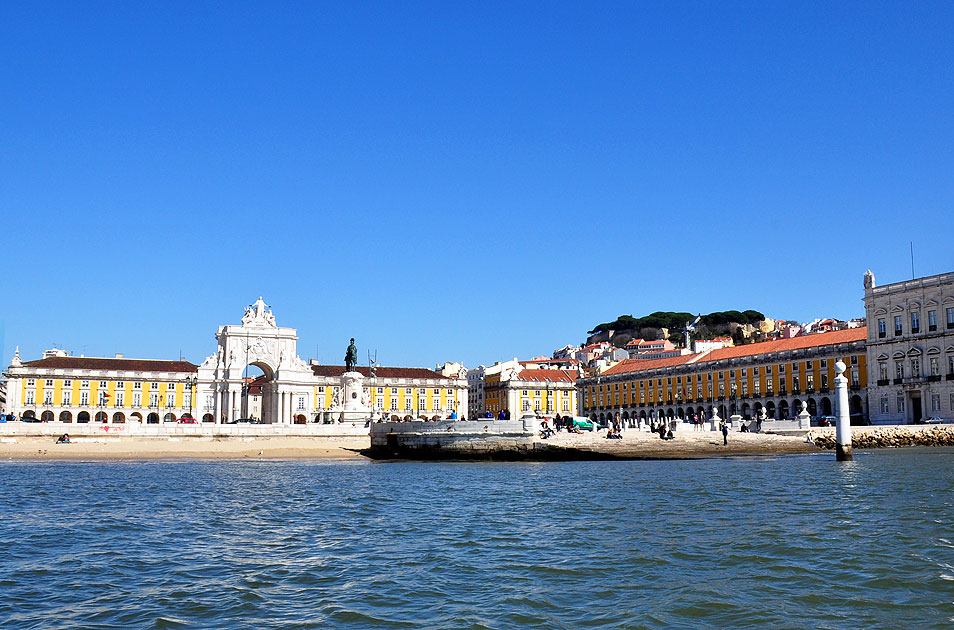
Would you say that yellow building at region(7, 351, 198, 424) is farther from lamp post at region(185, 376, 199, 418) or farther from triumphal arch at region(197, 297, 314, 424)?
triumphal arch at region(197, 297, 314, 424)

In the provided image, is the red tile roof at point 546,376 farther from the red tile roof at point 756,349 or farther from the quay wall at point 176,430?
the quay wall at point 176,430

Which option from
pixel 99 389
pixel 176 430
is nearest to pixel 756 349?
Answer: pixel 176 430

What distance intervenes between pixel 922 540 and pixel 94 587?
12.4m

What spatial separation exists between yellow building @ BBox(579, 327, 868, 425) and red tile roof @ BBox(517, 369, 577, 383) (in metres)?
6.48

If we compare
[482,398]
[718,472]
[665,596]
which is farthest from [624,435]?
[482,398]

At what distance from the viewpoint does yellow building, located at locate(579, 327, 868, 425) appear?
77438 mm

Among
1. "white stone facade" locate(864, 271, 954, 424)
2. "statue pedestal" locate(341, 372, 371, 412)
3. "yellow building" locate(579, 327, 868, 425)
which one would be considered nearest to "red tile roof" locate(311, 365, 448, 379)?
"yellow building" locate(579, 327, 868, 425)

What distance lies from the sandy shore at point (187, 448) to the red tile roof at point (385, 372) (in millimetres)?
40196

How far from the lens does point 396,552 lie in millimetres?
14594

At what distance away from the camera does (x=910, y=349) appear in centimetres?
6956

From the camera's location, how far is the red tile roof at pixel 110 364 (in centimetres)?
8888

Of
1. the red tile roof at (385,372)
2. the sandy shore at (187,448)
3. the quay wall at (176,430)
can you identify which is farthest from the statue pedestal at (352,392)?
the red tile roof at (385,372)

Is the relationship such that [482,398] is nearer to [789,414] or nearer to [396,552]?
[789,414]

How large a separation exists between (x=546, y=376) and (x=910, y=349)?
50.2m
